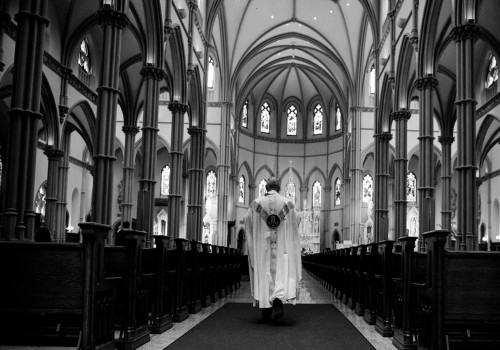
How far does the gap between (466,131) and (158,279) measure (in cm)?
868

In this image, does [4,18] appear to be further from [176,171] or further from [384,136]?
[384,136]

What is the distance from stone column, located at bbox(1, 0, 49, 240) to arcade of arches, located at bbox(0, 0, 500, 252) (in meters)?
0.03

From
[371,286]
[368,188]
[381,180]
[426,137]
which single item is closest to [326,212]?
[368,188]

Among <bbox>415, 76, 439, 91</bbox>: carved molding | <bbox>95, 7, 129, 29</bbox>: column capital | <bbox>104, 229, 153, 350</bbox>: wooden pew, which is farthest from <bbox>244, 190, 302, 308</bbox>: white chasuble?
<bbox>415, 76, 439, 91</bbox>: carved molding

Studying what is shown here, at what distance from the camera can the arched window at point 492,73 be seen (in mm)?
22156

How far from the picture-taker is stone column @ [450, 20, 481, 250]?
42.4 ft

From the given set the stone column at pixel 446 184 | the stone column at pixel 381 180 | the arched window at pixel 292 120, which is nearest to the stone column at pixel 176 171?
the stone column at pixel 381 180

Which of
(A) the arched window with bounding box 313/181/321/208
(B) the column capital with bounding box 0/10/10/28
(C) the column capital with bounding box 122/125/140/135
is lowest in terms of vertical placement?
(A) the arched window with bounding box 313/181/321/208

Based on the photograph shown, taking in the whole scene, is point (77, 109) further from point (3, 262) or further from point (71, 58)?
point (3, 262)

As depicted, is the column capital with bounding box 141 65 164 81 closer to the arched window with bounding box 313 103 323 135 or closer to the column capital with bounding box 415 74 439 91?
the column capital with bounding box 415 74 439 91

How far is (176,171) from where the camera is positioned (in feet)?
66.6

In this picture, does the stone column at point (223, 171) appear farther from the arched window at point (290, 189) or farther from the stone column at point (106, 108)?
the stone column at point (106, 108)

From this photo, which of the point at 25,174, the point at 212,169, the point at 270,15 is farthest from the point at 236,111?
the point at 25,174

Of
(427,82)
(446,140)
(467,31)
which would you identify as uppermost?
(467,31)
